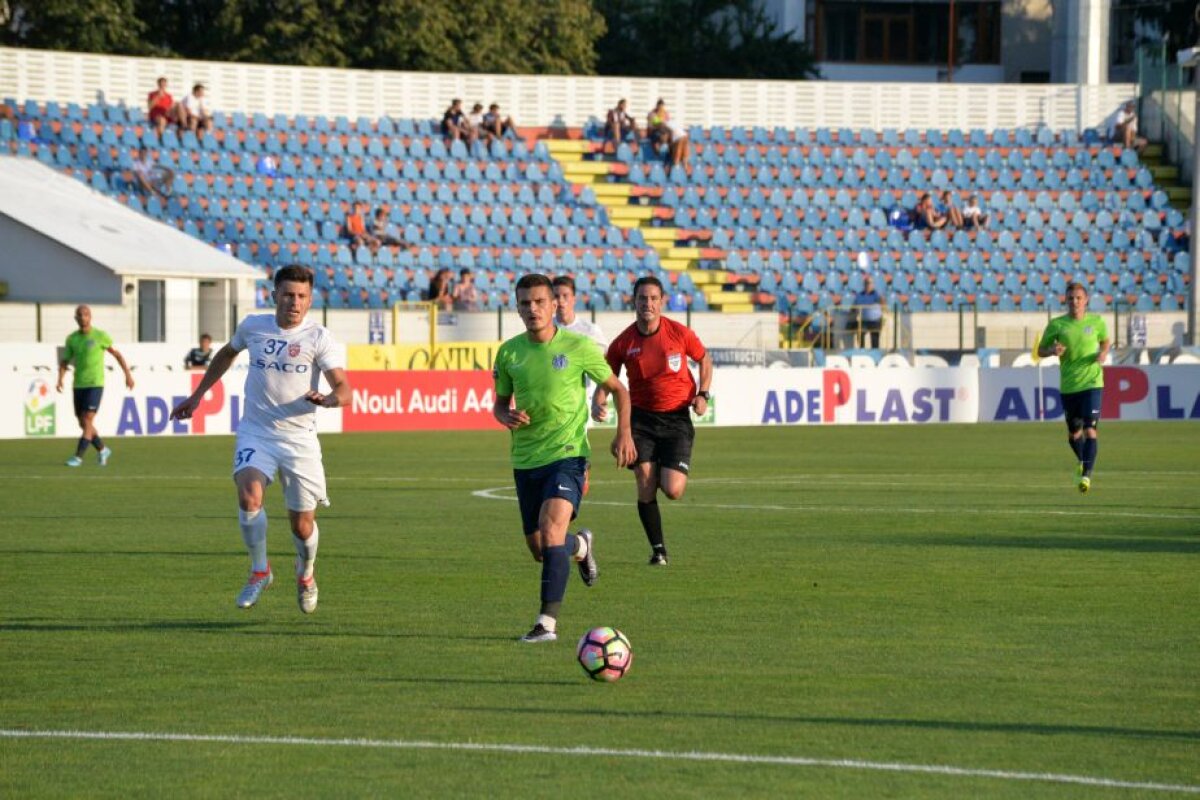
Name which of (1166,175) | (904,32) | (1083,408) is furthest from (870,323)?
(904,32)

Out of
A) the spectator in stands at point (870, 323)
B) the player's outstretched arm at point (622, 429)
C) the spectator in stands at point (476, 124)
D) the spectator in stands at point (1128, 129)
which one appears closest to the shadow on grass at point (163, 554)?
the player's outstretched arm at point (622, 429)

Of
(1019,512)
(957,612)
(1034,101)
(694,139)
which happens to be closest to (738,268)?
(694,139)

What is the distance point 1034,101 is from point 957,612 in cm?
4681

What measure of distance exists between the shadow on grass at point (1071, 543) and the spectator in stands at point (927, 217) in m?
33.9

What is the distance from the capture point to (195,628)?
11836mm

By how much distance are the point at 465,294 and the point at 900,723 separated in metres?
34.5

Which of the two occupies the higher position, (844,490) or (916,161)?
(916,161)

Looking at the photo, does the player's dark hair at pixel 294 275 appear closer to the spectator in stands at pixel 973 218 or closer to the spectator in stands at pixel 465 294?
the spectator in stands at pixel 465 294

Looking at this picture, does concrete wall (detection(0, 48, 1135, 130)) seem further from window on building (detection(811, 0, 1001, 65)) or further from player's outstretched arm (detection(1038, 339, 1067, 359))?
player's outstretched arm (detection(1038, 339, 1067, 359))

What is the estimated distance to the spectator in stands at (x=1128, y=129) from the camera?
55.2 m

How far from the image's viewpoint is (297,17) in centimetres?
5788

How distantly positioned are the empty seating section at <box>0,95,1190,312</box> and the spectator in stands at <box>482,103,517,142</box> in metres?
0.34

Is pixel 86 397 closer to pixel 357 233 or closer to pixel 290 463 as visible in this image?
pixel 290 463

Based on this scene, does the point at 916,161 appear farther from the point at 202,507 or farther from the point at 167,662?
the point at 167,662
